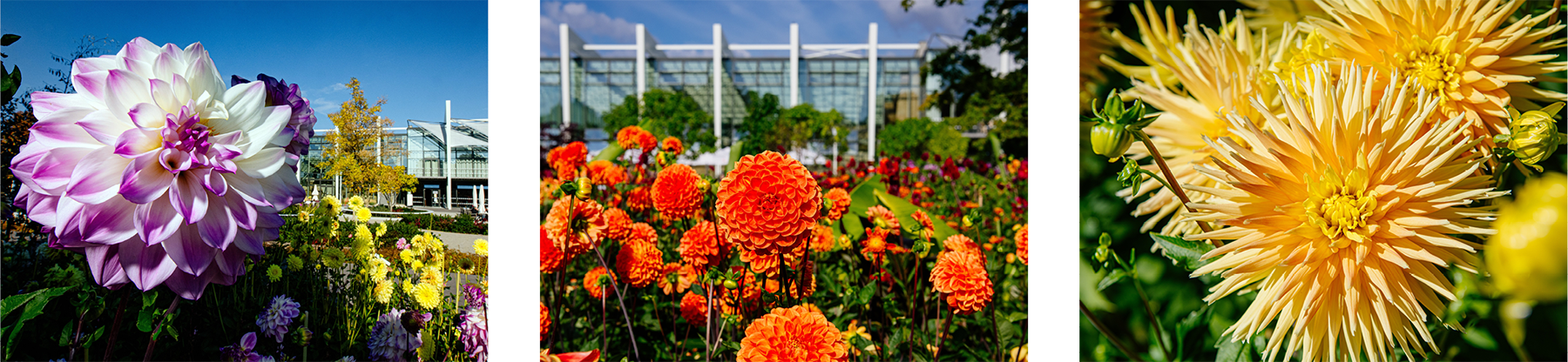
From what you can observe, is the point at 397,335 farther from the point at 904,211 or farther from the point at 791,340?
the point at 904,211

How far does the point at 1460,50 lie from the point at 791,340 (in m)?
0.38

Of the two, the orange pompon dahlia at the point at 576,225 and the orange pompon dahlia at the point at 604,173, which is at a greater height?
the orange pompon dahlia at the point at 604,173

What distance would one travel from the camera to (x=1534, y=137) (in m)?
0.30

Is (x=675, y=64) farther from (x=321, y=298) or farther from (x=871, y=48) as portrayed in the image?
A: (x=321, y=298)

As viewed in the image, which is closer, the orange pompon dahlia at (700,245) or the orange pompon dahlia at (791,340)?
the orange pompon dahlia at (791,340)

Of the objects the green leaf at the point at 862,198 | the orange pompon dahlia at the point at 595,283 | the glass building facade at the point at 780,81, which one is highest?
the glass building facade at the point at 780,81

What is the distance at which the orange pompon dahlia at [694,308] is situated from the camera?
61 cm

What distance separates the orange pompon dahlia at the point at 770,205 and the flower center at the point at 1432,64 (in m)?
0.32

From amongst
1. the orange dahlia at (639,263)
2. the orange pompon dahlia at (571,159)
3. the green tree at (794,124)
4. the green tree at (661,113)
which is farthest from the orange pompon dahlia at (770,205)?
the green tree at (794,124)

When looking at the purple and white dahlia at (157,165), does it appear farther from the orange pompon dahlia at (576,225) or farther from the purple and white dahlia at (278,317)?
the orange pompon dahlia at (576,225)

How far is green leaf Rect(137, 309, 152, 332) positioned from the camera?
46cm

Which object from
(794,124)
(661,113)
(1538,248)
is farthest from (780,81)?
(1538,248)

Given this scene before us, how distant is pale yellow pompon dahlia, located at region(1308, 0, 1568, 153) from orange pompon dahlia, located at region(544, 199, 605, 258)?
516mm

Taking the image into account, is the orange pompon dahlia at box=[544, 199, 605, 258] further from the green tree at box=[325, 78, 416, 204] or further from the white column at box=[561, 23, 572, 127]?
the white column at box=[561, 23, 572, 127]
